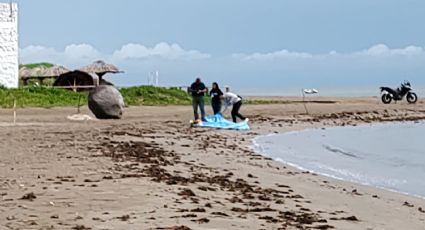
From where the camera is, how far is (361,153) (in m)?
24.9

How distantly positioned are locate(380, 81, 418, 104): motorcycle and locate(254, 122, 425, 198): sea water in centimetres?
1349

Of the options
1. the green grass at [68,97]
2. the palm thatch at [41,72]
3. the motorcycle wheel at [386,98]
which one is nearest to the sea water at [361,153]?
the green grass at [68,97]

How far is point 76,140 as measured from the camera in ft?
66.7

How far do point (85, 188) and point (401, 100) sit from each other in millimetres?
41892

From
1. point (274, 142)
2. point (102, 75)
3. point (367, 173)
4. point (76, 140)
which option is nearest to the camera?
point (367, 173)

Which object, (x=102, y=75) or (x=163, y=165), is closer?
(x=163, y=165)

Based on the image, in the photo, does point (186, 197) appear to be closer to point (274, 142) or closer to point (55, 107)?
point (274, 142)

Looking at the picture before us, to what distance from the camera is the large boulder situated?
99.2 ft

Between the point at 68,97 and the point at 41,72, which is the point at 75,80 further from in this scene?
the point at 68,97

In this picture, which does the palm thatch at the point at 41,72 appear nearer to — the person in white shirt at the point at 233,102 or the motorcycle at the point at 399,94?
the motorcycle at the point at 399,94

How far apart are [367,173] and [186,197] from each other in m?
8.57

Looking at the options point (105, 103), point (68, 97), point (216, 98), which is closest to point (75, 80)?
point (68, 97)

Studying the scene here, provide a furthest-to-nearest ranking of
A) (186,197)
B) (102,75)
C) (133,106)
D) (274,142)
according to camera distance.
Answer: (102,75), (133,106), (274,142), (186,197)

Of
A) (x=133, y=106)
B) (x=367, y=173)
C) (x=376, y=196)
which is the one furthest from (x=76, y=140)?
(x=133, y=106)
